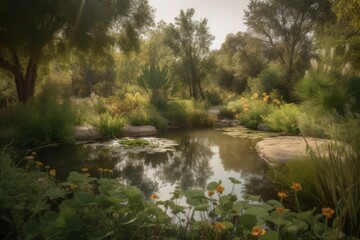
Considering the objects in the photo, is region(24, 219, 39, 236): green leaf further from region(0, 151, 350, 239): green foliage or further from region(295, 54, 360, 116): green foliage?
region(295, 54, 360, 116): green foliage

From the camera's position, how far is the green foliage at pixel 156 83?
47.9 feet

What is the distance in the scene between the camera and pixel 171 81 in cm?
1527

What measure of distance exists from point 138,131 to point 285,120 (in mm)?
5447

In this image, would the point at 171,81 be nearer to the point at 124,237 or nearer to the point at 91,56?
the point at 91,56

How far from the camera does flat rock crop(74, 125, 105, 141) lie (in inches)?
384

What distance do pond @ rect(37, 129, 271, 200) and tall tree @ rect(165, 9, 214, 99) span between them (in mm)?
15259

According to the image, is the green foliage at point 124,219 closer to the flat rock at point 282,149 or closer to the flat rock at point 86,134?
the flat rock at point 282,149

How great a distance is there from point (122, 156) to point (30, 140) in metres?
3.01

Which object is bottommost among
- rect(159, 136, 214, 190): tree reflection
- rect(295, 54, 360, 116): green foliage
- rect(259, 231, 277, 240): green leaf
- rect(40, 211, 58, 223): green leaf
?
rect(159, 136, 214, 190): tree reflection

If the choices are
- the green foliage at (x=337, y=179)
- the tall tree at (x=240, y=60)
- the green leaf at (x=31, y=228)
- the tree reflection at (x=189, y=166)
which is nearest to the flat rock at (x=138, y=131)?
the tree reflection at (x=189, y=166)

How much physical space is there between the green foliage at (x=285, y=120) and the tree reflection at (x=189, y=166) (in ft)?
10.3

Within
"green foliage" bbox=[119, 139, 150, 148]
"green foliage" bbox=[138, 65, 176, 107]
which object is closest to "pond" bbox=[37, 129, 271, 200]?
"green foliage" bbox=[119, 139, 150, 148]

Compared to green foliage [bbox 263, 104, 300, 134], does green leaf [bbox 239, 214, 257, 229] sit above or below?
below

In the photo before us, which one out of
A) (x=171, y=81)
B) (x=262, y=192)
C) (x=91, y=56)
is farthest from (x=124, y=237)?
(x=171, y=81)
